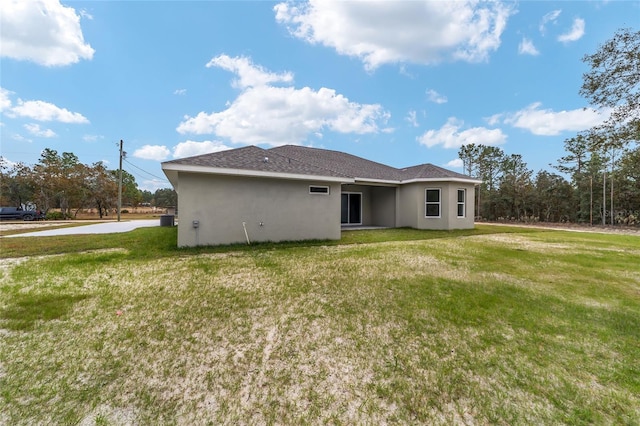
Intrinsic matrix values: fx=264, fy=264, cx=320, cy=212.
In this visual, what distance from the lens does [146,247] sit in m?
8.02

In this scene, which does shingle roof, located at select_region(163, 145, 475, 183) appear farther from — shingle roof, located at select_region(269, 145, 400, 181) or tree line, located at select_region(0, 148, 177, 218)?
tree line, located at select_region(0, 148, 177, 218)

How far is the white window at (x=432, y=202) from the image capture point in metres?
13.5

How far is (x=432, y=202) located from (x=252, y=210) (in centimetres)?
949

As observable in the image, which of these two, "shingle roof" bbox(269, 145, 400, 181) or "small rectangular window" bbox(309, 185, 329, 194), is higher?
"shingle roof" bbox(269, 145, 400, 181)

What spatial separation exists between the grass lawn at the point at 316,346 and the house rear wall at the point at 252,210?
2685mm

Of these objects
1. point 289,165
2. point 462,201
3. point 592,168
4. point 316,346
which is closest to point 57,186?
point 289,165

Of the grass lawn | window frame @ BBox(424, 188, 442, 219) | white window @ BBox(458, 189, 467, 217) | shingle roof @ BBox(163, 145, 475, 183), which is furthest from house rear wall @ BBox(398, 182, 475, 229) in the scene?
the grass lawn

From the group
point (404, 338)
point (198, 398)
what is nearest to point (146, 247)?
point (198, 398)

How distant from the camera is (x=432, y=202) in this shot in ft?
44.8

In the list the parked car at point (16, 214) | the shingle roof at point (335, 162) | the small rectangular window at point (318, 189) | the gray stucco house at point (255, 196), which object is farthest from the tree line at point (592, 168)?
the parked car at point (16, 214)

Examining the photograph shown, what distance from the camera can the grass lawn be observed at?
2057 millimetres

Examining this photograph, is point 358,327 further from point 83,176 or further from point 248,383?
point 83,176

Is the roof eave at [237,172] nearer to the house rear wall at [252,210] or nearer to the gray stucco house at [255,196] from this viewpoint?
the gray stucco house at [255,196]

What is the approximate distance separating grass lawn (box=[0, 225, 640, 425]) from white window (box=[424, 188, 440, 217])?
26.8 ft
